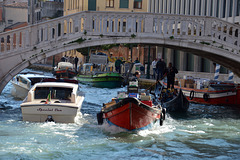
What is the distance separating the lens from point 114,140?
352 inches

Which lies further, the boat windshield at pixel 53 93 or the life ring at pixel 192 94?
the life ring at pixel 192 94

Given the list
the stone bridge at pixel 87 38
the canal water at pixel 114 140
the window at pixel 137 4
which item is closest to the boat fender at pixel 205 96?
the stone bridge at pixel 87 38

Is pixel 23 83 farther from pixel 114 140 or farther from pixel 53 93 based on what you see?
pixel 114 140

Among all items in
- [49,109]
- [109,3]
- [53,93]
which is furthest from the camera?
[109,3]

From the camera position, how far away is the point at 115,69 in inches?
931

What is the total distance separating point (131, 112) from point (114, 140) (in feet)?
2.04

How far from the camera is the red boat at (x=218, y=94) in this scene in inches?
578

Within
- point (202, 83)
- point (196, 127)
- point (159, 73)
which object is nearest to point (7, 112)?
point (196, 127)

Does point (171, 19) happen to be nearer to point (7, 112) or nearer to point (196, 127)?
point (196, 127)

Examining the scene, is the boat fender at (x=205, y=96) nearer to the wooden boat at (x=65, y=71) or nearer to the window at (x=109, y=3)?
the wooden boat at (x=65, y=71)

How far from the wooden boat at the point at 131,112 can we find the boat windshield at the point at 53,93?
1.12 m

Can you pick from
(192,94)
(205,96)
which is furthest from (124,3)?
(205,96)

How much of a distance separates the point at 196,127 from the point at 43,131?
3325 millimetres

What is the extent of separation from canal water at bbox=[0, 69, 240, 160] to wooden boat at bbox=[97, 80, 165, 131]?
5.9 inches
